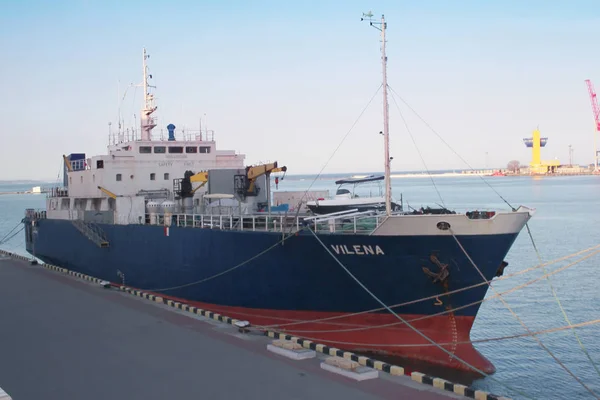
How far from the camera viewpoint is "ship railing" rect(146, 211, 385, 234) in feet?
48.4

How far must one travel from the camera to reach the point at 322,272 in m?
15.1

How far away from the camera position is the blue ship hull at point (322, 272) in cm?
1384

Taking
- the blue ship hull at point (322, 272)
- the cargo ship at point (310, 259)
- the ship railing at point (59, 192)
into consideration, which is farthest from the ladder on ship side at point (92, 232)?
the ship railing at point (59, 192)

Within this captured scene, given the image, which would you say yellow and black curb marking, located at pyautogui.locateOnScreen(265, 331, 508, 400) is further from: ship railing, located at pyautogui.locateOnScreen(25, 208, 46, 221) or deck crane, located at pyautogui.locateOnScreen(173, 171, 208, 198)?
ship railing, located at pyautogui.locateOnScreen(25, 208, 46, 221)

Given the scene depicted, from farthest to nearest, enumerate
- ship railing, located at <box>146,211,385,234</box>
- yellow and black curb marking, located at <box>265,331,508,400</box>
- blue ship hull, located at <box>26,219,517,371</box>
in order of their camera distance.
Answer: ship railing, located at <box>146,211,385,234</box>, blue ship hull, located at <box>26,219,517,371</box>, yellow and black curb marking, located at <box>265,331,508,400</box>

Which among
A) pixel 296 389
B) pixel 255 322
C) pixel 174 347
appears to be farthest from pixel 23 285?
pixel 296 389

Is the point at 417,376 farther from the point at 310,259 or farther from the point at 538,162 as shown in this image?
the point at 538,162

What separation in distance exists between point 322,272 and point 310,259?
1.46ft

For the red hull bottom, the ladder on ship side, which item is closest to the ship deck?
the red hull bottom

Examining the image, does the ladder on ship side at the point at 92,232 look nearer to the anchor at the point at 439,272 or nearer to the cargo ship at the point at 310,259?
the cargo ship at the point at 310,259

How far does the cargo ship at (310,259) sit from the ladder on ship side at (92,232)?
0.17 metres

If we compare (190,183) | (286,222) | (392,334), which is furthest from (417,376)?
(190,183)

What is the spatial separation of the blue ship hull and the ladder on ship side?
4.13 m

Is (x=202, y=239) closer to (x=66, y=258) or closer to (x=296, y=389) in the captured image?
(x=296, y=389)
